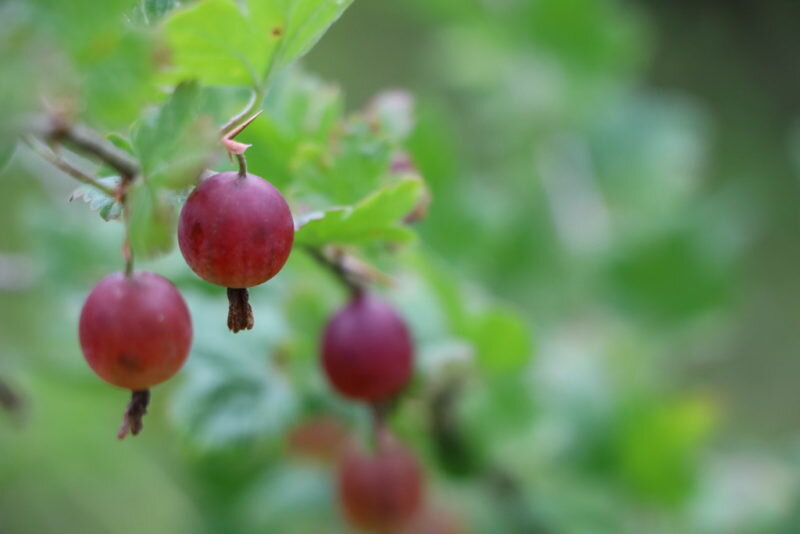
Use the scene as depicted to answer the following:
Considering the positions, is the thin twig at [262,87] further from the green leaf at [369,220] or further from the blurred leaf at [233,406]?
the blurred leaf at [233,406]

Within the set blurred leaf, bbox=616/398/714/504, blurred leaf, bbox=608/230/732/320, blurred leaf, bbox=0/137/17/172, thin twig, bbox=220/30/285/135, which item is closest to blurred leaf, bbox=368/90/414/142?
thin twig, bbox=220/30/285/135

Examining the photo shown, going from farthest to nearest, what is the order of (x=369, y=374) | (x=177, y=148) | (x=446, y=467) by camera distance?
(x=446, y=467) < (x=369, y=374) < (x=177, y=148)

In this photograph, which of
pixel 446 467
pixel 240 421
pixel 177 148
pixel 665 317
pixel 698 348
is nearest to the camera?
pixel 177 148

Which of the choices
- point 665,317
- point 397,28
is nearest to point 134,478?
point 665,317

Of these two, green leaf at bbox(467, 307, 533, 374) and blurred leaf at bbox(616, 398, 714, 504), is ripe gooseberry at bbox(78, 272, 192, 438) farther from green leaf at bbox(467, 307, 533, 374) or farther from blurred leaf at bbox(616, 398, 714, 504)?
blurred leaf at bbox(616, 398, 714, 504)

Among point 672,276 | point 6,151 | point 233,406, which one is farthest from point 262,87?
point 672,276

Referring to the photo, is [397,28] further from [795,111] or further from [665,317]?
[665,317]

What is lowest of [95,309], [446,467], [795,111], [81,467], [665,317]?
[81,467]

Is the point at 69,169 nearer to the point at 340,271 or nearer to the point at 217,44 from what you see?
the point at 217,44
